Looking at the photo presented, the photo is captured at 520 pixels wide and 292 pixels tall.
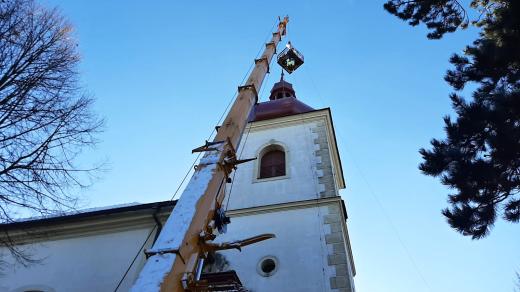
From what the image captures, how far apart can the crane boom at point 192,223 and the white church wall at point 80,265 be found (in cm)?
436

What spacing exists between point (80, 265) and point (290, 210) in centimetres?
575

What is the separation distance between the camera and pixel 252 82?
7.45 m

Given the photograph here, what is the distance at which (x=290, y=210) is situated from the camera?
1173 cm

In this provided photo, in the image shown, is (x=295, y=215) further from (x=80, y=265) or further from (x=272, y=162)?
(x=80, y=265)

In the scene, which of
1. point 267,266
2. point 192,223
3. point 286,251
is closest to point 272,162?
point 286,251

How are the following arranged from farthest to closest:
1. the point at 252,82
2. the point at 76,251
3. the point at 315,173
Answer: the point at 315,173
the point at 76,251
the point at 252,82

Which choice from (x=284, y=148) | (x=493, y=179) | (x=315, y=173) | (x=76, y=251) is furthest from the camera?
(x=284, y=148)

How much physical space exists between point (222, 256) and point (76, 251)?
3.80 m

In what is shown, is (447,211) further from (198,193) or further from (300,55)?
(300,55)

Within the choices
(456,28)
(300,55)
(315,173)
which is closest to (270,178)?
(315,173)

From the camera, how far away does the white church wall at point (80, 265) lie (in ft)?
27.8

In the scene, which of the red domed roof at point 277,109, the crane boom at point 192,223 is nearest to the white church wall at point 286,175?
the red domed roof at point 277,109

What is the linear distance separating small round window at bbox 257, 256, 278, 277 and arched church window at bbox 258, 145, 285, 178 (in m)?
3.71

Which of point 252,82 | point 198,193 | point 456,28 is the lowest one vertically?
point 198,193
